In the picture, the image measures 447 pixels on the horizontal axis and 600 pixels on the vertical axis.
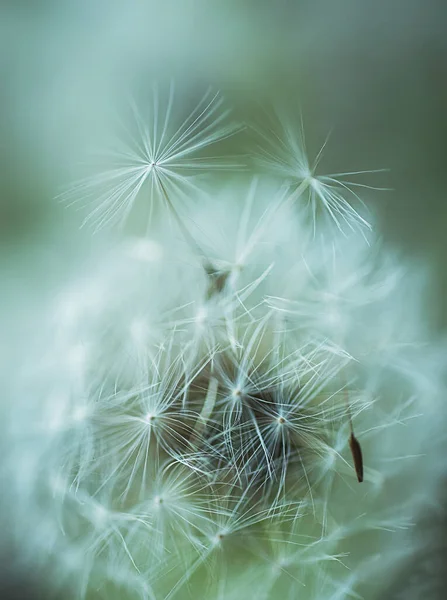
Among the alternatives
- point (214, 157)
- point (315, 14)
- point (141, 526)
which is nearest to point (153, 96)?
point (214, 157)

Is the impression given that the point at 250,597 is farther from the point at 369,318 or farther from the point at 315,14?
the point at 315,14

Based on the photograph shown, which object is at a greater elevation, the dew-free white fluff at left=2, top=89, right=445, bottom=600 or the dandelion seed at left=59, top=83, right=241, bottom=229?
the dandelion seed at left=59, top=83, right=241, bottom=229

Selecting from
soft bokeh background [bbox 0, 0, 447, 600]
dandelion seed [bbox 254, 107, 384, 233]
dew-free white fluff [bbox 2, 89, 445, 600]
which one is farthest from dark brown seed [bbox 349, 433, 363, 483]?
dandelion seed [bbox 254, 107, 384, 233]

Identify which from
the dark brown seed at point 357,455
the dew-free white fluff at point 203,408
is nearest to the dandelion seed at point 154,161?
the dew-free white fluff at point 203,408

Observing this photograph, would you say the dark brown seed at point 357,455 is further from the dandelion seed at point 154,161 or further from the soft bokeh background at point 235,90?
the dandelion seed at point 154,161

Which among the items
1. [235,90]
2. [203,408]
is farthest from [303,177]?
[203,408]

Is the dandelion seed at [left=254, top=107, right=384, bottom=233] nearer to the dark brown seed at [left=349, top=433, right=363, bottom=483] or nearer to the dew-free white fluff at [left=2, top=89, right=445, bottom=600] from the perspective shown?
the dew-free white fluff at [left=2, top=89, right=445, bottom=600]
